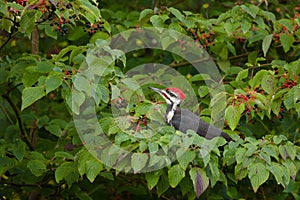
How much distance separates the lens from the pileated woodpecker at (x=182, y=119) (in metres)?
4.48

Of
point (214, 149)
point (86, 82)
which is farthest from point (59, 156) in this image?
point (214, 149)

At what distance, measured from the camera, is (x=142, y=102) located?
4020 mm

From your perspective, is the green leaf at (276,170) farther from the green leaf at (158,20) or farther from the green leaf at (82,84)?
the green leaf at (158,20)

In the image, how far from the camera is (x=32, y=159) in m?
4.60

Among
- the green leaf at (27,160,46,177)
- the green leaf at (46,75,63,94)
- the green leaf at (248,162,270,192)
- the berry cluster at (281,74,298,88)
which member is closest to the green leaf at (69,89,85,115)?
the green leaf at (46,75,63,94)

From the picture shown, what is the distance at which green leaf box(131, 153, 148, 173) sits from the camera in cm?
348

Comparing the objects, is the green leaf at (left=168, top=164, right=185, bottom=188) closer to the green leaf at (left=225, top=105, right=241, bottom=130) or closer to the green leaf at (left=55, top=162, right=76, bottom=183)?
the green leaf at (left=225, top=105, right=241, bottom=130)

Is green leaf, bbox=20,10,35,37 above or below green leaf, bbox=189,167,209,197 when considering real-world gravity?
above

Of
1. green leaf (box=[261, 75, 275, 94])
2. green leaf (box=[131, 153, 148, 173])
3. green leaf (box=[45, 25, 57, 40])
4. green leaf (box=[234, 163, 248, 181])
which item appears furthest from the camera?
green leaf (box=[45, 25, 57, 40])

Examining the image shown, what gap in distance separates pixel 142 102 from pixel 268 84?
3.20 ft

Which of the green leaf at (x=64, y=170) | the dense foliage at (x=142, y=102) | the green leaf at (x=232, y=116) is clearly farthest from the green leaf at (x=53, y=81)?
the green leaf at (x=232, y=116)

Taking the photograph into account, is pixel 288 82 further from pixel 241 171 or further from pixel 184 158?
pixel 184 158

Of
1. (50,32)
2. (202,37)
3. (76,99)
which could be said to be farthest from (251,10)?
(76,99)

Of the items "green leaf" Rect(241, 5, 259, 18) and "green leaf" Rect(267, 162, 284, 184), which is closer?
"green leaf" Rect(267, 162, 284, 184)
